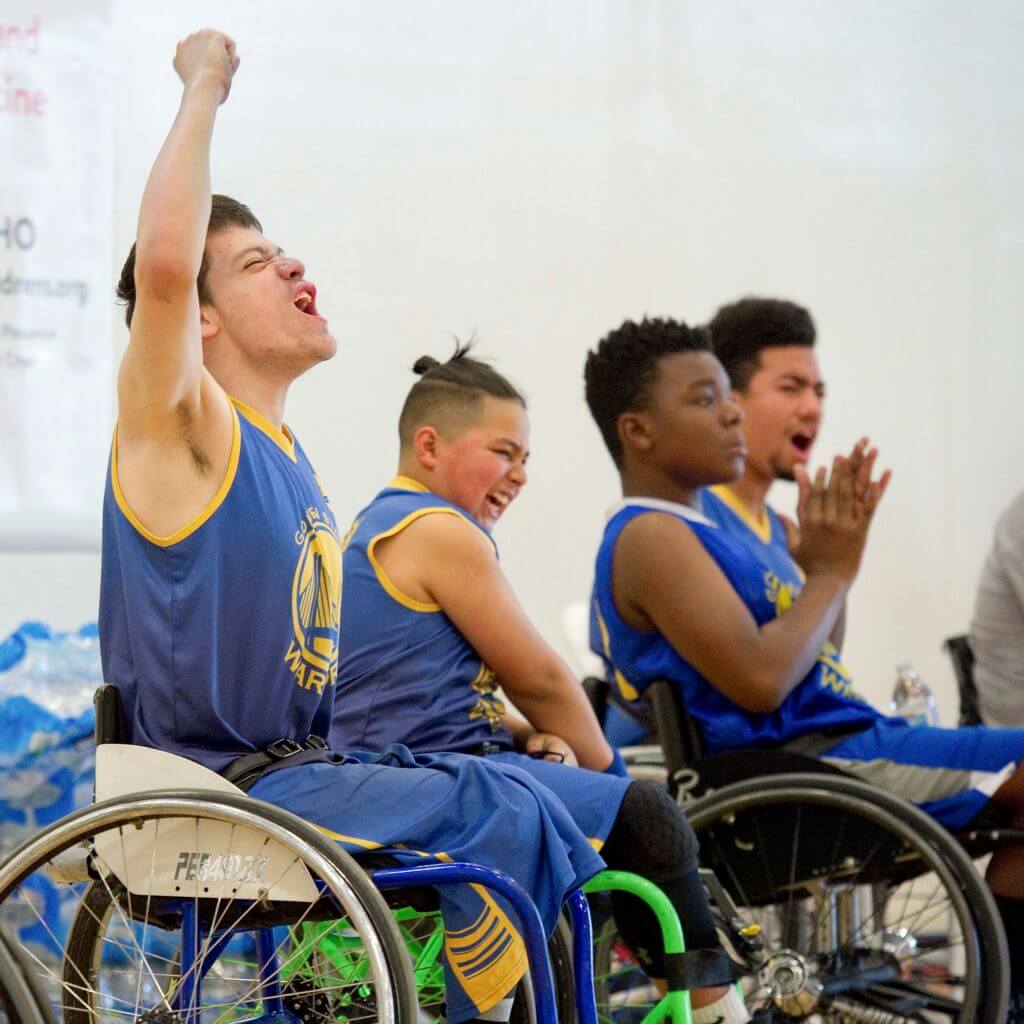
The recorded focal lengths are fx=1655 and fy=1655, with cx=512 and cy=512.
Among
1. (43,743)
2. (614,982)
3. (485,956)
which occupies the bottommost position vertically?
(614,982)

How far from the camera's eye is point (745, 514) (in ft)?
9.70

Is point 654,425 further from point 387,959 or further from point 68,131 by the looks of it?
point 387,959

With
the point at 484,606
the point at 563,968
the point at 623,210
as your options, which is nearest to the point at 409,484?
the point at 484,606

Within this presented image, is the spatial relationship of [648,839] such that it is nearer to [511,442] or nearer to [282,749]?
[282,749]

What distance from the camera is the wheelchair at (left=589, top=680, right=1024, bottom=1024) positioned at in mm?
2199

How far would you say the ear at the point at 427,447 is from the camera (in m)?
2.29

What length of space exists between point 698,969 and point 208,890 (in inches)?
24.5

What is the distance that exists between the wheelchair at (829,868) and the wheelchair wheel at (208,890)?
70cm

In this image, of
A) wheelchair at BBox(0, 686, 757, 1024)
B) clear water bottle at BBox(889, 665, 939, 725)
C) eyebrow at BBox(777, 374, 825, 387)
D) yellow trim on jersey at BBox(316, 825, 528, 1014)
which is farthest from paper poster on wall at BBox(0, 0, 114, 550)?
clear water bottle at BBox(889, 665, 939, 725)

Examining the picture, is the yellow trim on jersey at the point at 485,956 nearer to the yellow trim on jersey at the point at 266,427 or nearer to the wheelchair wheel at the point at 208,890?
the wheelchair wheel at the point at 208,890

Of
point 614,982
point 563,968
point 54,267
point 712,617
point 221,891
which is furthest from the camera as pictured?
point 54,267

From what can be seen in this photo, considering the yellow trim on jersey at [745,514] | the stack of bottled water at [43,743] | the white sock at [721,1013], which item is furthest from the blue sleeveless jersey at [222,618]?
the yellow trim on jersey at [745,514]

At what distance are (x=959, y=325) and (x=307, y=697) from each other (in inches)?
105

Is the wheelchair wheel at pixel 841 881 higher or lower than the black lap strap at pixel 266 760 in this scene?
lower
